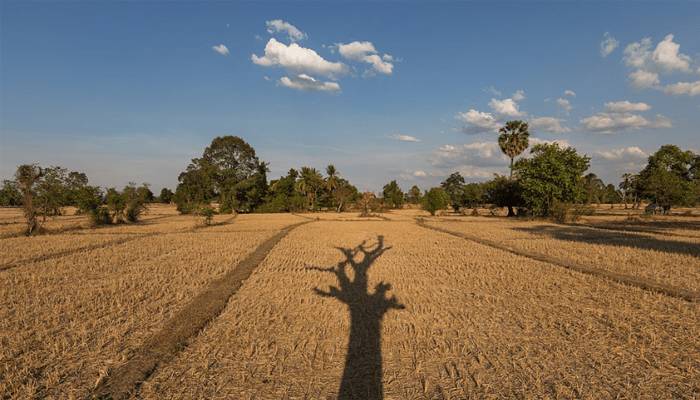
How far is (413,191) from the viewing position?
11500 centimetres

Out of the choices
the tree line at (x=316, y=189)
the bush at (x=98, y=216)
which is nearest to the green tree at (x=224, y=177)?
the tree line at (x=316, y=189)

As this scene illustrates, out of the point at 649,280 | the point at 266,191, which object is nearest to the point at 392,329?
the point at 649,280

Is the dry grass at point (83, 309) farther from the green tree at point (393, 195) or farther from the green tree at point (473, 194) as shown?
the green tree at point (393, 195)

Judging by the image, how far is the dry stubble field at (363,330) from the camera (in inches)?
198

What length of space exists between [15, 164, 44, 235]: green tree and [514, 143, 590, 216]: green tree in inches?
1873

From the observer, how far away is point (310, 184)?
70750 millimetres

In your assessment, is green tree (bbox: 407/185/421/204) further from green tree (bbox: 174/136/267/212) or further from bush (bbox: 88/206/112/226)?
bush (bbox: 88/206/112/226)

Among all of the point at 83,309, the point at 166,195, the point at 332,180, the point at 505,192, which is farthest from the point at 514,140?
the point at 166,195

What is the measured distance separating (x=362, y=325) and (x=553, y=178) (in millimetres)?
39515

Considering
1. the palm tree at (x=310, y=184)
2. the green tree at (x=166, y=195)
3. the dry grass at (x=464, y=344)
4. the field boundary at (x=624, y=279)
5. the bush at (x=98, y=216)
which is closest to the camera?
the dry grass at (x=464, y=344)

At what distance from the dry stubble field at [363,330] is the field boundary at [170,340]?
0.37 feet

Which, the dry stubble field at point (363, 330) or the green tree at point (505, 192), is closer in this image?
the dry stubble field at point (363, 330)

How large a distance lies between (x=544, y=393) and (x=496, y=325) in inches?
107

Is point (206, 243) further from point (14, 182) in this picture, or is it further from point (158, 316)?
point (14, 182)
